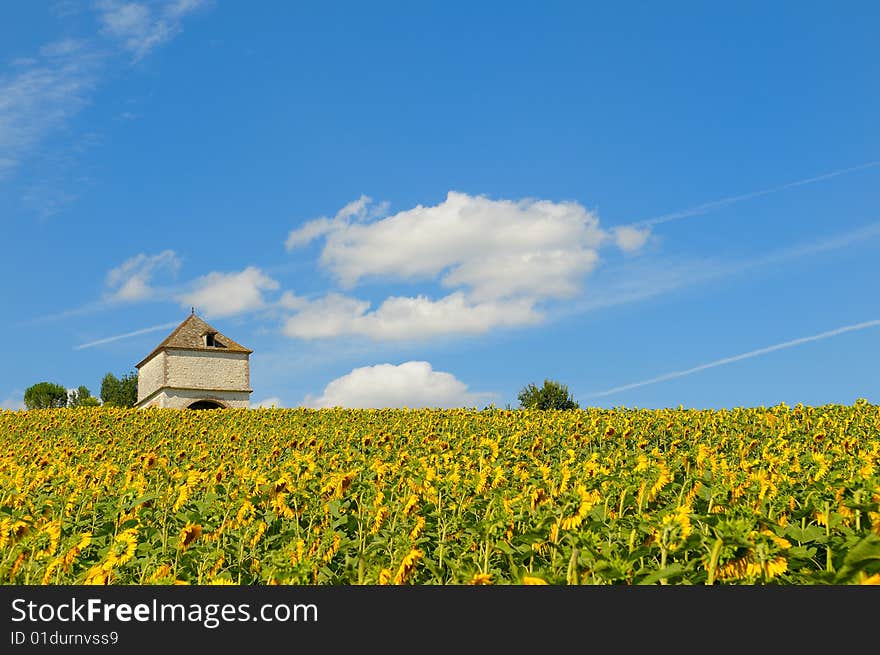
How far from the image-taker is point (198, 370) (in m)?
58.6

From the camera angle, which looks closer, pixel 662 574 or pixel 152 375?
pixel 662 574

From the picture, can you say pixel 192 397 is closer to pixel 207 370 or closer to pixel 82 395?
pixel 207 370

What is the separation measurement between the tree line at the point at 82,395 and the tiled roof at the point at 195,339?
1154 inches

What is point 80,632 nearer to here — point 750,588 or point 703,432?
point 750,588

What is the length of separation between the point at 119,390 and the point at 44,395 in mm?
7505

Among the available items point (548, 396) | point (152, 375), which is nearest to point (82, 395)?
point (152, 375)

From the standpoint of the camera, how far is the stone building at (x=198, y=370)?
5781cm

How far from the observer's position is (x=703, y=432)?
17422 mm

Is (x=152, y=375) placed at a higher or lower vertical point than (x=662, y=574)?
higher

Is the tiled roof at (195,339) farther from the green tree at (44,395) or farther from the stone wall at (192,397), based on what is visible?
the green tree at (44,395)

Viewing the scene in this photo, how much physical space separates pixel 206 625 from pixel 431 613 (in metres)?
1.07

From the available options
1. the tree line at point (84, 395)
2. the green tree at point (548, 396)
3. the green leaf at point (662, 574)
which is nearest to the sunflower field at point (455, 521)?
the green leaf at point (662, 574)

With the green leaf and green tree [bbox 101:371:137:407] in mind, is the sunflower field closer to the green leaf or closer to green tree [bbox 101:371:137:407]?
the green leaf

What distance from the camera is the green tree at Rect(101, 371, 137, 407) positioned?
87938 mm
